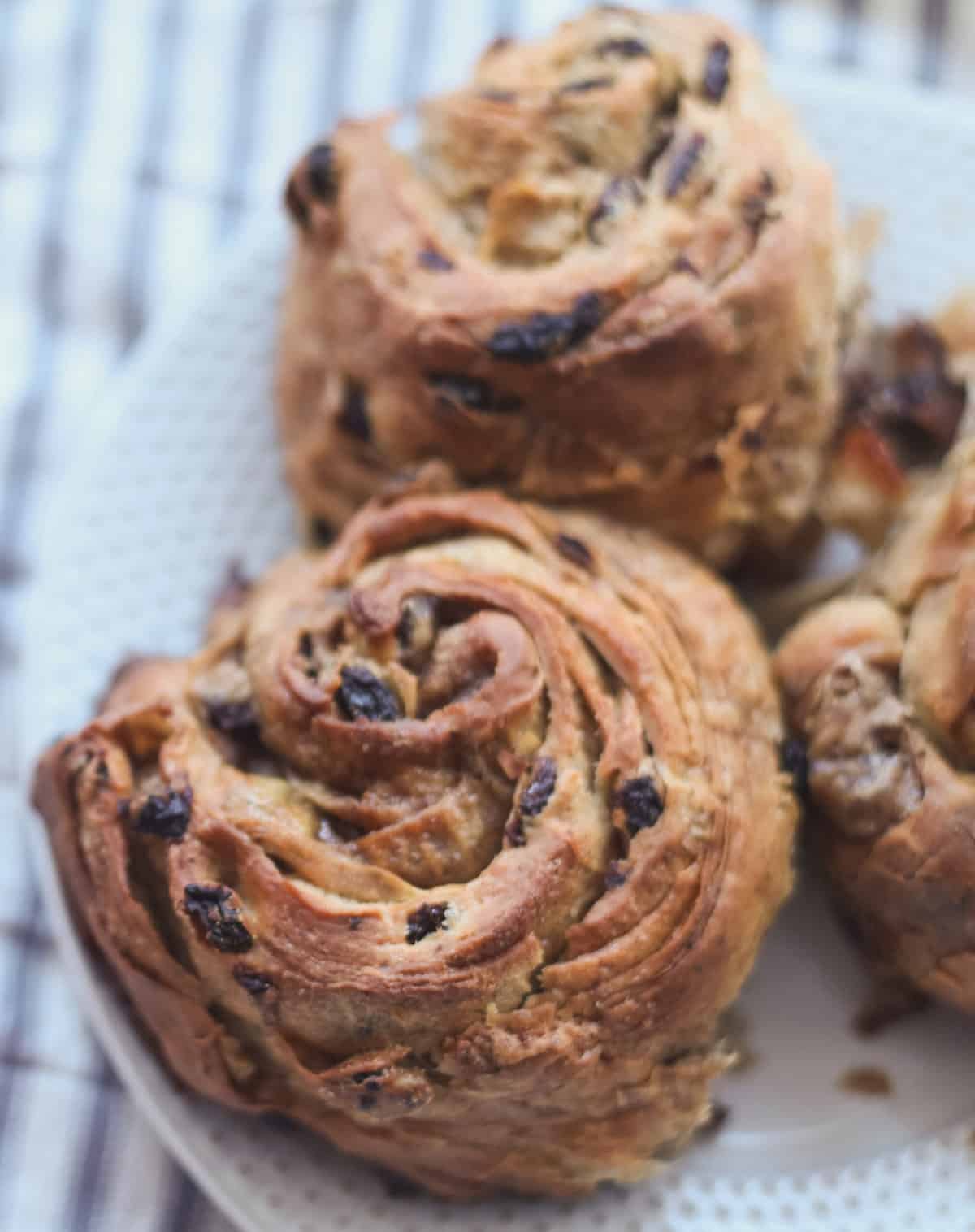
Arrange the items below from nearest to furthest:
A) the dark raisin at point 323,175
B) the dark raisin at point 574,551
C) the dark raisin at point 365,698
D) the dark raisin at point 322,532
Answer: the dark raisin at point 365,698
the dark raisin at point 574,551
the dark raisin at point 323,175
the dark raisin at point 322,532

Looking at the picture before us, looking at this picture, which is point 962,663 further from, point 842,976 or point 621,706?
point 842,976

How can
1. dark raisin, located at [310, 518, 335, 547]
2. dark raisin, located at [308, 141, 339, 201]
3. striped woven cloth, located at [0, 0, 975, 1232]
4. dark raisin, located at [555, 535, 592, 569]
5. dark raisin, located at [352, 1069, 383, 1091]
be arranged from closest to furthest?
1. dark raisin, located at [352, 1069, 383, 1091]
2. dark raisin, located at [555, 535, 592, 569]
3. dark raisin, located at [308, 141, 339, 201]
4. dark raisin, located at [310, 518, 335, 547]
5. striped woven cloth, located at [0, 0, 975, 1232]

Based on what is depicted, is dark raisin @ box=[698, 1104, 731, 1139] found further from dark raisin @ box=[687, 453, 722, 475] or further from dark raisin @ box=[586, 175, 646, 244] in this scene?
dark raisin @ box=[586, 175, 646, 244]

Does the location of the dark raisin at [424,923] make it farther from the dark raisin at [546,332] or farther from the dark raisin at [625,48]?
the dark raisin at [625,48]

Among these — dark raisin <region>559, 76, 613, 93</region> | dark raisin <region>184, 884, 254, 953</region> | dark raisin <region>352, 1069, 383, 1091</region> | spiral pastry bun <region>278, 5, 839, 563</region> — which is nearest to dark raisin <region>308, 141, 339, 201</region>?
spiral pastry bun <region>278, 5, 839, 563</region>

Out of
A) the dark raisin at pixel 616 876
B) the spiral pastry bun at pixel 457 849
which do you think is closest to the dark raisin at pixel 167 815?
the spiral pastry bun at pixel 457 849

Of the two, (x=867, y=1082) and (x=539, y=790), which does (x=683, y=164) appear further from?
(x=867, y=1082)

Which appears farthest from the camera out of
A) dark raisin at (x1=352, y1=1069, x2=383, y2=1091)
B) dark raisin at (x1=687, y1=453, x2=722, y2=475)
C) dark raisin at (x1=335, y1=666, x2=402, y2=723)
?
dark raisin at (x1=687, y1=453, x2=722, y2=475)
